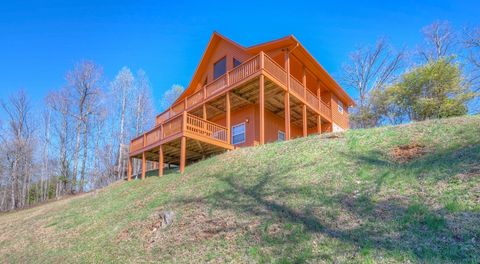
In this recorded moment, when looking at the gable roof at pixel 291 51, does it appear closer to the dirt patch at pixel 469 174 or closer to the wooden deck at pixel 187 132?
the wooden deck at pixel 187 132

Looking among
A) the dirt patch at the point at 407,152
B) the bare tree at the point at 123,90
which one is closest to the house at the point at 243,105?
the dirt patch at the point at 407,152

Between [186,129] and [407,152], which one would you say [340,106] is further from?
[407,152]

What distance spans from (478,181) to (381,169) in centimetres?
190

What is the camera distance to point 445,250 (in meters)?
4.07

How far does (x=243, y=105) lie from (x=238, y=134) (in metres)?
1.72

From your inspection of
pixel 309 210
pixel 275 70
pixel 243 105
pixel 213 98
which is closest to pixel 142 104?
pixel 243 105

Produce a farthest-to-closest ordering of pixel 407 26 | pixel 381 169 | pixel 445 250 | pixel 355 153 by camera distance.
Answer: pixel 407 26 < pixel 355 153 < pixel 381 169 < pixel 445 250

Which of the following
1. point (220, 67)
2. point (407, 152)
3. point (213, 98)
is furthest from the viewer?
point (220, 67)

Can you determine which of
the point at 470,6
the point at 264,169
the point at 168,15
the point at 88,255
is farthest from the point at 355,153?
the point at 470,6

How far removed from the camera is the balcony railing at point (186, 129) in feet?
42.4

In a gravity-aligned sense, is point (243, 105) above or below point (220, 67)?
below

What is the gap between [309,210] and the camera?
6.07 meters

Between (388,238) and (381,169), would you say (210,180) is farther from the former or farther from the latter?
→ (388,238)

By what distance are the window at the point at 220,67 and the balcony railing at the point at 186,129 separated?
5.81 meters
